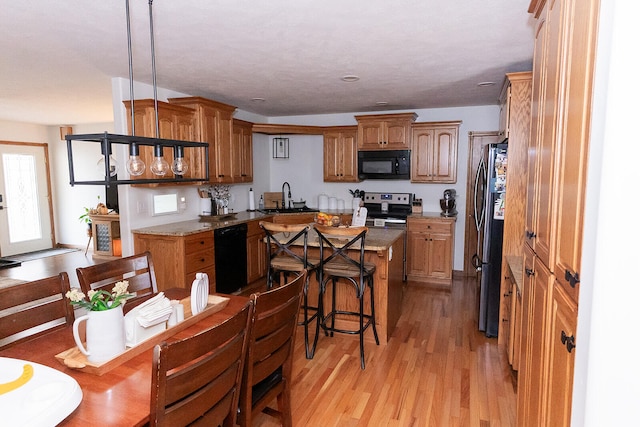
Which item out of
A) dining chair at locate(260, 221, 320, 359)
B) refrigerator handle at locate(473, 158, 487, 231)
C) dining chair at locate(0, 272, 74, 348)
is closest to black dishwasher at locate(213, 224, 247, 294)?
dining chair at locate(260, 221, 320, 359)

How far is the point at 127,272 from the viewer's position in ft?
7.62

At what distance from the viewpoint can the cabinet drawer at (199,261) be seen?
153 inches

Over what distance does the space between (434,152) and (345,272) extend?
3.03 metres

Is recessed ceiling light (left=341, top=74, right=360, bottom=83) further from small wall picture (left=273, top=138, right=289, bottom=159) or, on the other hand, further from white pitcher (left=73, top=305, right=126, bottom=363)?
white pitcher (left=73, top=305, right=126, bottom=363)

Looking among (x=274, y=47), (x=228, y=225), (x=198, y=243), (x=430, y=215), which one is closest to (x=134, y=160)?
(x=274, y=47)

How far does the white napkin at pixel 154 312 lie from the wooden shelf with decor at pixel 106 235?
5.67 m

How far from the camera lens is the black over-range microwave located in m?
5.45

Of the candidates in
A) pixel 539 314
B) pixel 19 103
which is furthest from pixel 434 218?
pixel 19 103

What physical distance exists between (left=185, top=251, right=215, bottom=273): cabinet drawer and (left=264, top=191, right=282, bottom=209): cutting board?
2201mm

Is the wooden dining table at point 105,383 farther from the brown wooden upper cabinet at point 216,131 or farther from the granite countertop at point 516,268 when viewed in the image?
the brown wooden upper cabinet at point 216,131

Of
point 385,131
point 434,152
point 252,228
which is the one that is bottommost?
point 252,228

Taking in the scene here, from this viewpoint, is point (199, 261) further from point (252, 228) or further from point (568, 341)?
point (568, 341)

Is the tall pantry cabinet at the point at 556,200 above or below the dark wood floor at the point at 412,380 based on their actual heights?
above

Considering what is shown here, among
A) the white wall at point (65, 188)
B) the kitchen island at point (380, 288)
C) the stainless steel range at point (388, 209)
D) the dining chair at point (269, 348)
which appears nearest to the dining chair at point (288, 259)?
the kitchen island at point (380, 288)
